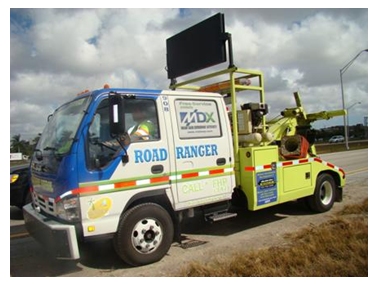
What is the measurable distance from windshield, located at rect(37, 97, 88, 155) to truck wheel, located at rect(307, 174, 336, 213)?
4975mm

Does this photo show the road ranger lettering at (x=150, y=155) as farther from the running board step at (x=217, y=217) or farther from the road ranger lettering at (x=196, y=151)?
the running board step at (x=217, y=217)

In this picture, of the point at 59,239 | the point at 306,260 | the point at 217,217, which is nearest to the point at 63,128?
the point at 59,239

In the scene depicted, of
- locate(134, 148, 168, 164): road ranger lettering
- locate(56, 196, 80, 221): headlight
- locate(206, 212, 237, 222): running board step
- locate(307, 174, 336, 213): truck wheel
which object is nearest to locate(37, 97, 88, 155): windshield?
locate(56, 196, 80, 221): headlight

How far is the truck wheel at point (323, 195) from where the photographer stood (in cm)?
697

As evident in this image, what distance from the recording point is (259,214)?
7086 millimetres

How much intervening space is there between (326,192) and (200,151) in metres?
3.73

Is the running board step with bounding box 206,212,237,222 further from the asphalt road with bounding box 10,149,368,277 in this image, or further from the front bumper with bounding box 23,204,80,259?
the front bumper with bounding box 23,204,80,259

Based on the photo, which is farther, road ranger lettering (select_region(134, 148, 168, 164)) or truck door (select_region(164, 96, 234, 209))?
truck door (select_region(164, 96, 234, 209))

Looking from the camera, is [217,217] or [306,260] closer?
[306,260]

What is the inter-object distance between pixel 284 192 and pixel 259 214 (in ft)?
3.48

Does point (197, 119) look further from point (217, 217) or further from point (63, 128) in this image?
point (63, 128)

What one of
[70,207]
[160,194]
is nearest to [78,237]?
[70,207]

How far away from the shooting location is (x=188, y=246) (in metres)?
5.25

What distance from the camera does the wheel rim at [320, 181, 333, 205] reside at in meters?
7.25
